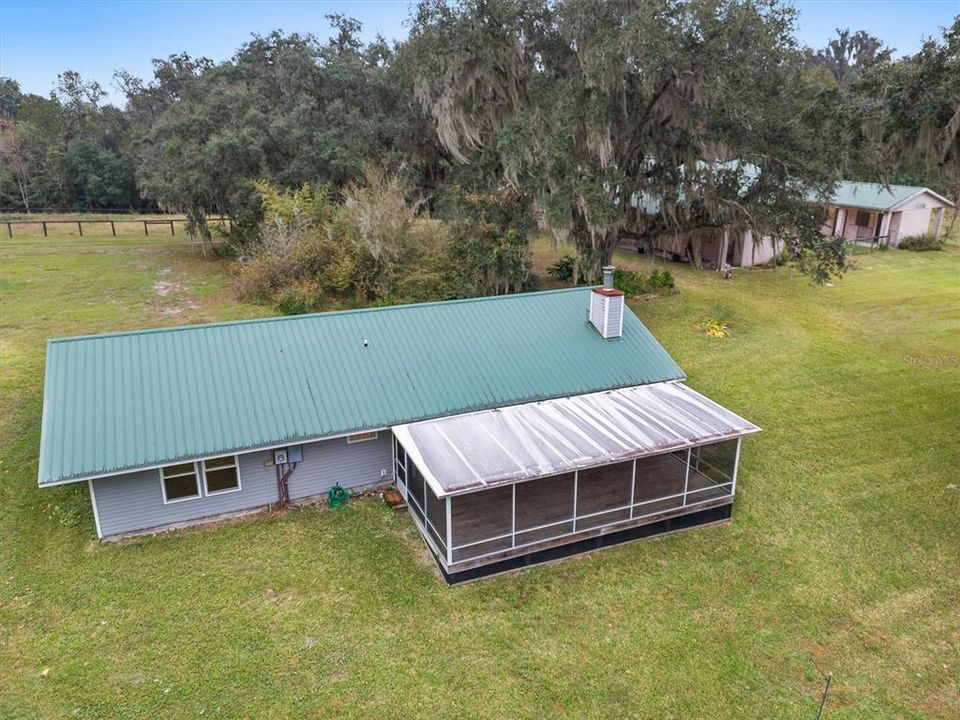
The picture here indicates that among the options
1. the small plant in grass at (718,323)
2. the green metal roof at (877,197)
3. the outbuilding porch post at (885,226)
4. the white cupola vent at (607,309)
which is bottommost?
the small plant in grass at (718,323)

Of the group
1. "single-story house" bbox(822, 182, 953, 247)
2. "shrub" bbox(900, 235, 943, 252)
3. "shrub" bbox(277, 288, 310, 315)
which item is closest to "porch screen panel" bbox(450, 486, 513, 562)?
"shrub" bbox(277, 288, 310, 315)

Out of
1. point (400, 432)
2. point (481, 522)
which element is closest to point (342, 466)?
point (400, 432)

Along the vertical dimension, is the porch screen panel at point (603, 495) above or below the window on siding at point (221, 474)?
below

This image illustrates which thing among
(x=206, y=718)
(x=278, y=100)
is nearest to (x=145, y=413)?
(x=206, y=718)

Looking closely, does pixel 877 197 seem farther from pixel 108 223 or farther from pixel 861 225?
pixel 108 223

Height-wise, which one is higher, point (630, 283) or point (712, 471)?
point (630, 283)

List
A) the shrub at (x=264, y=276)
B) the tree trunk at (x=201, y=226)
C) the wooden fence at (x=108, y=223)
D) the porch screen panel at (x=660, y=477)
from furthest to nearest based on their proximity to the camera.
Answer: the wooden fence at (x=108, y=223) < the tree trunk at (x=201, y=226) < the shrub at (x=264, y=276) < the porch screen panel at (x=660, y=477)

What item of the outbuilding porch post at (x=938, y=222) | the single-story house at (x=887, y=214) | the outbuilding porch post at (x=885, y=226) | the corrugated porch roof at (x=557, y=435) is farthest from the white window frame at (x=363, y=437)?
the outbuilding porch post at (x=938, y=222)

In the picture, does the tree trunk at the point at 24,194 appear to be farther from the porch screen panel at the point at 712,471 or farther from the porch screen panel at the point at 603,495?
the porch screen panel at the point at 712,471
